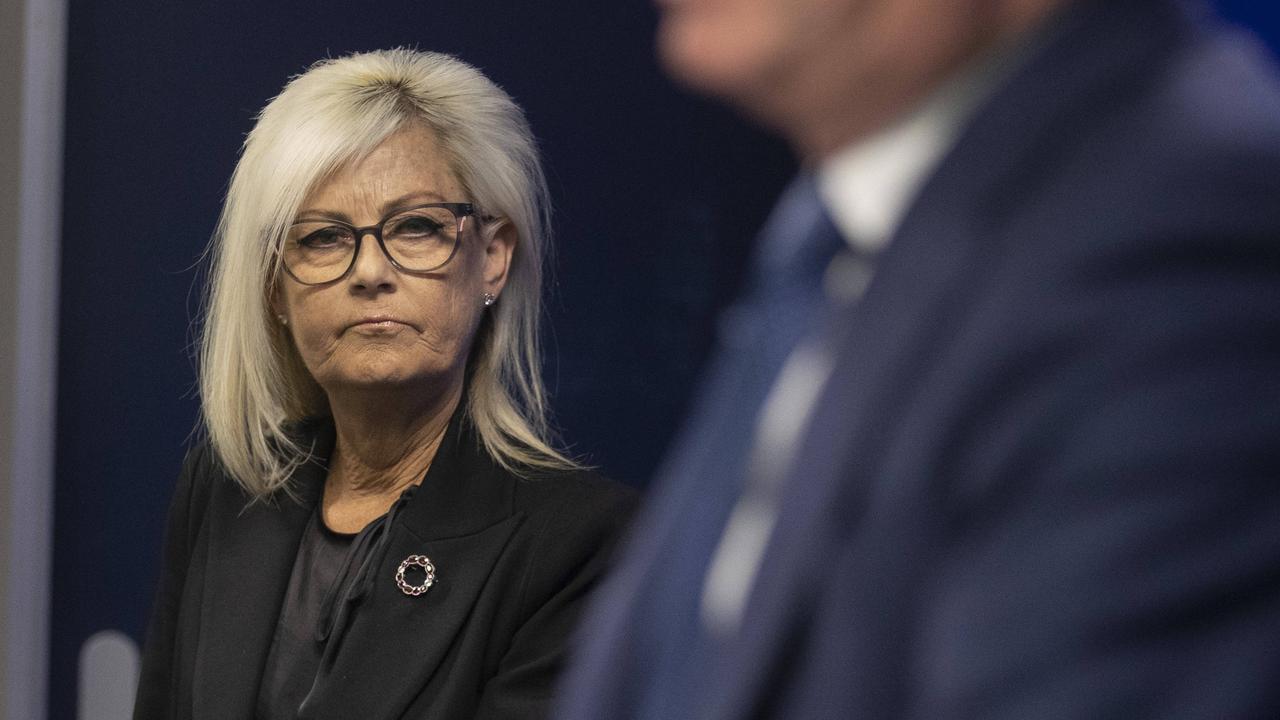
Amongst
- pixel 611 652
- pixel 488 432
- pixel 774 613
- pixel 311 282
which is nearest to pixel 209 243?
pixel 311 282

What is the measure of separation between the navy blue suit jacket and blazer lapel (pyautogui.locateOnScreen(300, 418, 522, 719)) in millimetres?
1079

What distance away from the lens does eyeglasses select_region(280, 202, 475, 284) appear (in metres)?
1.72

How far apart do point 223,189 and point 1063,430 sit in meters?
1.80

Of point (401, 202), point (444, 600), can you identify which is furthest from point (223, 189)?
point (444, 600)

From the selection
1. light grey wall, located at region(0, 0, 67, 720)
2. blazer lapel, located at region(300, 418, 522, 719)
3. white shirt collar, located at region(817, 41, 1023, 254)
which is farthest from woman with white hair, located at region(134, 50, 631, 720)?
white shirt collar, located at region(817, 41, 1023, 254)

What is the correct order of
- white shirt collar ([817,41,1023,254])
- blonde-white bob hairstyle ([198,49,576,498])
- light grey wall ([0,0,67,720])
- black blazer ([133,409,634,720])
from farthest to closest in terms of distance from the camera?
light grey wall ([0,0,67,720])
blonde-white bob hairstyle ([198,49,576,498])
black blazer ([133,409,634,720])
white shirt collar ([817,41,1023,254])

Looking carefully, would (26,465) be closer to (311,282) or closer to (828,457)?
(311,282)

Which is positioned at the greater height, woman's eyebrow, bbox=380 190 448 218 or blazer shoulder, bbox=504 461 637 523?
woman's eyebrow, bbox=380 190 448 218

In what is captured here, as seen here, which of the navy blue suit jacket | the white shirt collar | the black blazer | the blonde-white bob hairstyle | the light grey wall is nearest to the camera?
the navy blue suit jacket

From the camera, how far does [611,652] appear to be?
0.71 meters

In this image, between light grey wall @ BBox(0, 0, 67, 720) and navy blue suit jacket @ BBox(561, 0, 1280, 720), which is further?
light grey wall @ BBox(0, 0, 67, 720)

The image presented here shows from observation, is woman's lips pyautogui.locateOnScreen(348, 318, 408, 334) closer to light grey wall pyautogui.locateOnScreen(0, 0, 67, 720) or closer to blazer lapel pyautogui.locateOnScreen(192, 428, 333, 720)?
blazer lapel pyautogui.locateOnScreen(192, 428, 333, 720)

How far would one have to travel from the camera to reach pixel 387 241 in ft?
5.66

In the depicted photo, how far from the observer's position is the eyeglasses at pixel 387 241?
1.72 meters
